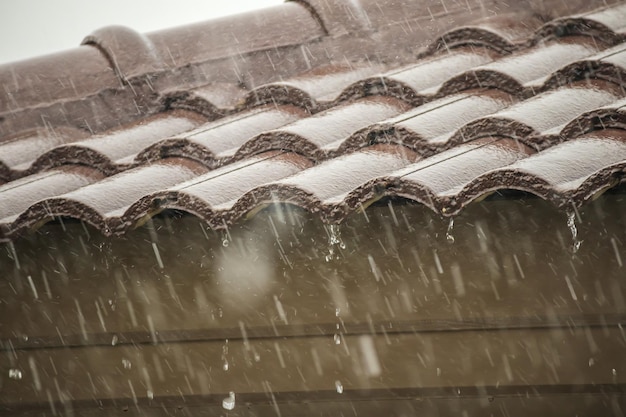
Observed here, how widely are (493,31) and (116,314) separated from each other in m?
2.14

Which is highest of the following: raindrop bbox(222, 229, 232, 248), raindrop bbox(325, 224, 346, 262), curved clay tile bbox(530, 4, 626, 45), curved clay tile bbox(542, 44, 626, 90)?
curved clay tile bbox(530, 4, 626, 45)

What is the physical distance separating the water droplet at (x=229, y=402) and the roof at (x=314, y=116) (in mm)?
926

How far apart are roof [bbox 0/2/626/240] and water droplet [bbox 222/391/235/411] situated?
3.04 feet

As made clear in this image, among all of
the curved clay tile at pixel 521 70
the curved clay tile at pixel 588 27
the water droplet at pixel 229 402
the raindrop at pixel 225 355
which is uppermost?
the curved clay tile at pixel 588 27

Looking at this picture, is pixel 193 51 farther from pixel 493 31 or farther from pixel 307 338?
pixel 307 338

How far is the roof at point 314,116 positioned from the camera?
250 centimetres

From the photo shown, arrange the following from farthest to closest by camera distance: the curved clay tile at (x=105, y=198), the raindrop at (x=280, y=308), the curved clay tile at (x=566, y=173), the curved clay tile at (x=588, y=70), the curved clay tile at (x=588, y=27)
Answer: the curved clay tile at (x=588, y=27) < the raindrop at (x=280, y=308) < the curved clay tile at (x=588, y=70) < the curved clay tile at (x=105, y=198) < the curved clay tile at (x=566, y=173)

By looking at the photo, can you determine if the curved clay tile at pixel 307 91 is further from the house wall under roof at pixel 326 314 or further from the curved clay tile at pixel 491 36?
the house wall under roof at pixel 326 314

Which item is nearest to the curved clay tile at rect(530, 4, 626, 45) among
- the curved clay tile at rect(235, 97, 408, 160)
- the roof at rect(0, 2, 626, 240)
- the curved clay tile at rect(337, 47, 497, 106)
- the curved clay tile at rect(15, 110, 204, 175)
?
the roof at rect(0, 2, 626, 240)

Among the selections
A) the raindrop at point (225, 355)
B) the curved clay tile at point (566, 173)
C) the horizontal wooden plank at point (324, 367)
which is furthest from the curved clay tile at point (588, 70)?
the raindrop at point (225, 355)

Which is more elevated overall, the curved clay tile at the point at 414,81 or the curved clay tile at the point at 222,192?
the curved clay tile at the point at 414,81

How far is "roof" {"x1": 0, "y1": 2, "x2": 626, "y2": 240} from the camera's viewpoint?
250 centimetres

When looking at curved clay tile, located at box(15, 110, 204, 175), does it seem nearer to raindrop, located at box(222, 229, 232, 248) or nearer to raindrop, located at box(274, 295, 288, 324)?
raindrop, located at box(222, 229, 232, 248)

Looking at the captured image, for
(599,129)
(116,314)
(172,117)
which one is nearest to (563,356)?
(599,129)
